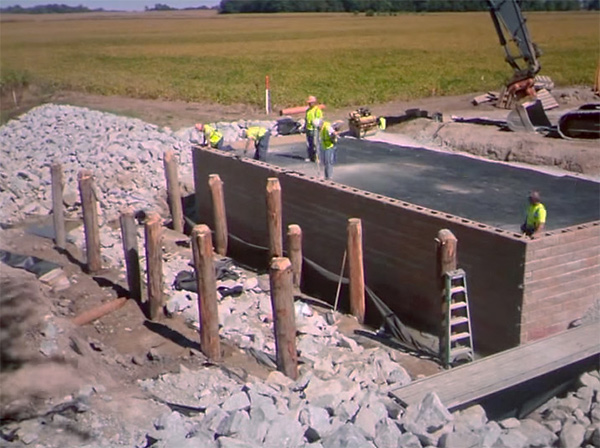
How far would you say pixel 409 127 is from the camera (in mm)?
23547

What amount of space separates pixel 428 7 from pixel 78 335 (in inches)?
3226

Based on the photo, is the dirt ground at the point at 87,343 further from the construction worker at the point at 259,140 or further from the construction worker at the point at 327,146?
the construction worker at the point at 327,146

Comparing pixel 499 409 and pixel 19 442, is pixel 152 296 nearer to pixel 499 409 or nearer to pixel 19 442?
pixel 19 442

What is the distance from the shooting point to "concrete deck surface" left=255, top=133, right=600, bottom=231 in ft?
38.1

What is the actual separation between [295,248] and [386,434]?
536 centimetres

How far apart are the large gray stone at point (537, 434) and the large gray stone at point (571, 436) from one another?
0.09 m

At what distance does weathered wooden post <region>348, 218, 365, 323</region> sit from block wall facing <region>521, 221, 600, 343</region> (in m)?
2.53

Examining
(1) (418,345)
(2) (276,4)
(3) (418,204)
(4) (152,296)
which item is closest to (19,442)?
(4) (152,296)

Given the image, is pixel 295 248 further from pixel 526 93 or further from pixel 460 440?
pixel 526 93

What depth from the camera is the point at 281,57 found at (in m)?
56.3

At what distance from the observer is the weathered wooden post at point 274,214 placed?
12586 millimetres

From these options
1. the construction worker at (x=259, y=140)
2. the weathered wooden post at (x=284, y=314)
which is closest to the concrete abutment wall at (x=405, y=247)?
the construction worker at (x=259, y=140)

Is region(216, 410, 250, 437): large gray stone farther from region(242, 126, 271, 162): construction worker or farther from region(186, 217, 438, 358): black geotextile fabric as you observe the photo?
region(242, 126, 271, 162): construction worker

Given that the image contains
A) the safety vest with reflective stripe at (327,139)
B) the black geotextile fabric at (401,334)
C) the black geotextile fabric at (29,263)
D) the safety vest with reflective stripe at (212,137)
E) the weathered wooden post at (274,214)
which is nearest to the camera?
the black geotextile fabric at (401,334)
